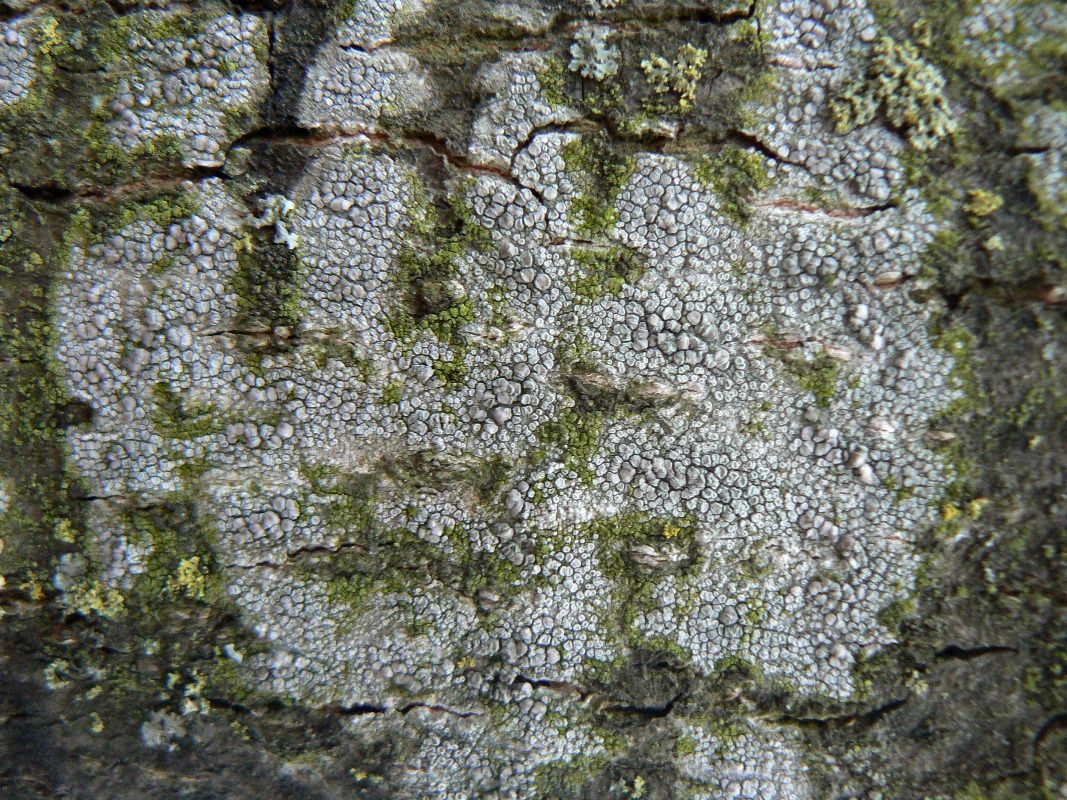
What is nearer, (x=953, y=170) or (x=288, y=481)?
(x=953, y=170)

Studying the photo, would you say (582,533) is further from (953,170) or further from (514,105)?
(953,170)

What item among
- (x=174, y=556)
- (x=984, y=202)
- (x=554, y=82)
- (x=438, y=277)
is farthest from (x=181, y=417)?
(x=984, y=202)

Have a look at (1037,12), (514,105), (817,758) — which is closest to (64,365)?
(514,105)

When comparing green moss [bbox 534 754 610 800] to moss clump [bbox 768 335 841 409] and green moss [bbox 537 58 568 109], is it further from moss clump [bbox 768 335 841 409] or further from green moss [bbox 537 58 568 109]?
green moss [bbox 537 58 568 109]

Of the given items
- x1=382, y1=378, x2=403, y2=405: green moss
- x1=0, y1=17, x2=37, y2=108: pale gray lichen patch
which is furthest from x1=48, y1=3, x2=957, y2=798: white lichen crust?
x1=0, y1=17, x2=37, y2=108: pale gray lichen patch

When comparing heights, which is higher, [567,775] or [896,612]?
[896,612]

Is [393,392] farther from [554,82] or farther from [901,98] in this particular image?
[901,98]
